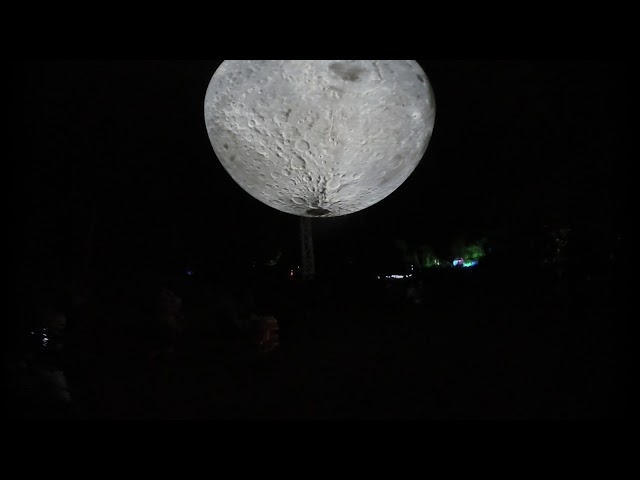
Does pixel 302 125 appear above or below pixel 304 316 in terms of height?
above

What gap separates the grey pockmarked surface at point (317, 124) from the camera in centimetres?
165

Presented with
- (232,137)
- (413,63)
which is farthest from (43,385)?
(413,63)

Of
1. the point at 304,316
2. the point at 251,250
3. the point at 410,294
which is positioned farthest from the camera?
the point at 410,294

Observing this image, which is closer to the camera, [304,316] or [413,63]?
[413,63]

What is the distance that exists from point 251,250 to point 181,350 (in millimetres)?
A: 1148

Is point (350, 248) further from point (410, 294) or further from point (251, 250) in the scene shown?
point (251, 250)

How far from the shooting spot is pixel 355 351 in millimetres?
2951

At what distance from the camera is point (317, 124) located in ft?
5.59

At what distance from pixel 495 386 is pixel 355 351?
0.92 meters

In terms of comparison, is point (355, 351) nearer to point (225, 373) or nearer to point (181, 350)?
point (225, 373)

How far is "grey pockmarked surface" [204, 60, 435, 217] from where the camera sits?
1652 mm

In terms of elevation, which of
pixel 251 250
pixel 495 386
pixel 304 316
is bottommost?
pixel 495 386

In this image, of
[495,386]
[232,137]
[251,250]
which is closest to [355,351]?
[495,386]

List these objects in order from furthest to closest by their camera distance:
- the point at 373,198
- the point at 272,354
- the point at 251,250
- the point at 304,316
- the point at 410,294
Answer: the point at 410,294 → the point at 251,250 → the point at 304,316 → the point at 272,354 → the point at 373,198
